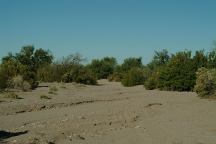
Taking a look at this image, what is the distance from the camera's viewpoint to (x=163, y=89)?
49656mm

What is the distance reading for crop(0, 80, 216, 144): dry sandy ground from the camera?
56.6 feet

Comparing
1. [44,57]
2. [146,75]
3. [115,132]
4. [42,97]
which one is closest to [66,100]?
[42,97]

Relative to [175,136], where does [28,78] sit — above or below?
above

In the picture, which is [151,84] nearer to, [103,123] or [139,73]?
[139,73]

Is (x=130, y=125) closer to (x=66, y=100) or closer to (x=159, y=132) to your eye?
(x=159, y=132)

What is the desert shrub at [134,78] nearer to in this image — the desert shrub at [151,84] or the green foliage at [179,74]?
the desert shrub at [151,84]

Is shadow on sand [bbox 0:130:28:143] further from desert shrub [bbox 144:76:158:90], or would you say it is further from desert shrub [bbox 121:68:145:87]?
desert shrub [bbox 121:68:145:87]

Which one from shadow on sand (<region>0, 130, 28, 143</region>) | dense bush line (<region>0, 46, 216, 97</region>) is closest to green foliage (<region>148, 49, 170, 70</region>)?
dense bush line (<region>0, 46, 216, 97</region>)

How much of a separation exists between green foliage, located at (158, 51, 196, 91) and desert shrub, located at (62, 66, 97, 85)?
15.9 meters

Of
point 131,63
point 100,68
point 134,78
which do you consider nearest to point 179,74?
point 134,78

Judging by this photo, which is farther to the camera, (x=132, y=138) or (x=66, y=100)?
(x=66, y=100)

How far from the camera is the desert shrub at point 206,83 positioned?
37094mm

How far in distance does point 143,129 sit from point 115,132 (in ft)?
5.00

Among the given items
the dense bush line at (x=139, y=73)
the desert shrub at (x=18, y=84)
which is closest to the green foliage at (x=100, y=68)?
the dense bush line at (x=139, y=73)
